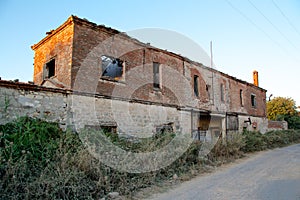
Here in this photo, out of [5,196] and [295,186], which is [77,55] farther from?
[295,186]

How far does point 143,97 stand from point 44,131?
17.6 feet

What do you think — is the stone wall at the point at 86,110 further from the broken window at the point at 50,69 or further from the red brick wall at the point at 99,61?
the broken window at the point at 50,69

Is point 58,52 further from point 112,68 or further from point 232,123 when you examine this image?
point 232,123

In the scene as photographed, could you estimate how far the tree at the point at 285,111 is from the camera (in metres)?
31.4

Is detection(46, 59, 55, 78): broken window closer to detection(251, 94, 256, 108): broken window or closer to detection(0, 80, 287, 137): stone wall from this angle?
detection(0, 80, 287, 137): stone wall

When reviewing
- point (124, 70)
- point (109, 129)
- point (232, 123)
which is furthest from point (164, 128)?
point (232, 123)

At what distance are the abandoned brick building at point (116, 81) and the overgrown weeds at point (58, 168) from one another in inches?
48.6

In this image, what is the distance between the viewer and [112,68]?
10773mm

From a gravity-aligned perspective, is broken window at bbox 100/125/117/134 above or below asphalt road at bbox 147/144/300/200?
above

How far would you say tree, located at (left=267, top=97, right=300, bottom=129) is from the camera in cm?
3135

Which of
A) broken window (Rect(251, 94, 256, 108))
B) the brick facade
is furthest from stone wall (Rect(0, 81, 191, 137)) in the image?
broken window (Rect(251, 94, 256, 108))

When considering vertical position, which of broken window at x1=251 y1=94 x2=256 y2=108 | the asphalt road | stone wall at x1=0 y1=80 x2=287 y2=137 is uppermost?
broken window at x1=251 y1=94 x2=256 y2=108

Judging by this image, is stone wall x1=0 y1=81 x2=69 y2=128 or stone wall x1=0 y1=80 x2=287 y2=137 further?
stone wall x1=0 y1=80 x2=287 y2=137

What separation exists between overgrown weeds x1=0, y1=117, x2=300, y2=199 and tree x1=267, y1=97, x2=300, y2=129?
92.9ft
